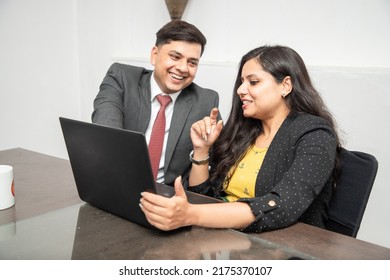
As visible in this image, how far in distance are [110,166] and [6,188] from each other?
0.36 meters

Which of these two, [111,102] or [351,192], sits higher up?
[111,102]

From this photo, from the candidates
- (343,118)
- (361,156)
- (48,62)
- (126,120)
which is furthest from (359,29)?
(48,62)

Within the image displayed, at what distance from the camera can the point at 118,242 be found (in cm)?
89

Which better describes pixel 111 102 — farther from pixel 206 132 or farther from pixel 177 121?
pixel 206 132

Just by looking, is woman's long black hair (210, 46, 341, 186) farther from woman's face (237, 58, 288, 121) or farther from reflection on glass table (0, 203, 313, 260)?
reflection on glass table (0, 203, 313, 260)

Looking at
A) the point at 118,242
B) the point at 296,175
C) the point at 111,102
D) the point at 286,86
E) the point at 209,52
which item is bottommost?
the point at 118,242

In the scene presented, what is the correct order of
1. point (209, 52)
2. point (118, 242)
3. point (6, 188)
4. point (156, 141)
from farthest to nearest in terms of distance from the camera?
point (209, 52), point (156, 141), point (6, 188), point (118, 242)

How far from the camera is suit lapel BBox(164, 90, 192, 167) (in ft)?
5.51

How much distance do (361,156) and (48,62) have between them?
2.89 meters

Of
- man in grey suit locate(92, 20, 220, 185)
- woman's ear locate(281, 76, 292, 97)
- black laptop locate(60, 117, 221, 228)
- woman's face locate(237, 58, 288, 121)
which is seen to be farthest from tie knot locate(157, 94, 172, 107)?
black laptop locate(60, 117, 221, 228)

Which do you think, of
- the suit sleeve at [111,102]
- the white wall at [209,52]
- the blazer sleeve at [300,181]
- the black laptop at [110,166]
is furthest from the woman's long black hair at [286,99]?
the white wall at [209,52]

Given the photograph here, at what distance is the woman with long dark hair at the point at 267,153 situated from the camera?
1019mm

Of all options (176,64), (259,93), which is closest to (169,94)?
(176,64)

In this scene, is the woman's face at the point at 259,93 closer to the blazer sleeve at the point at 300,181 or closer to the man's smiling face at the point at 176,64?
the blazer sleeve at the point at 300,181
